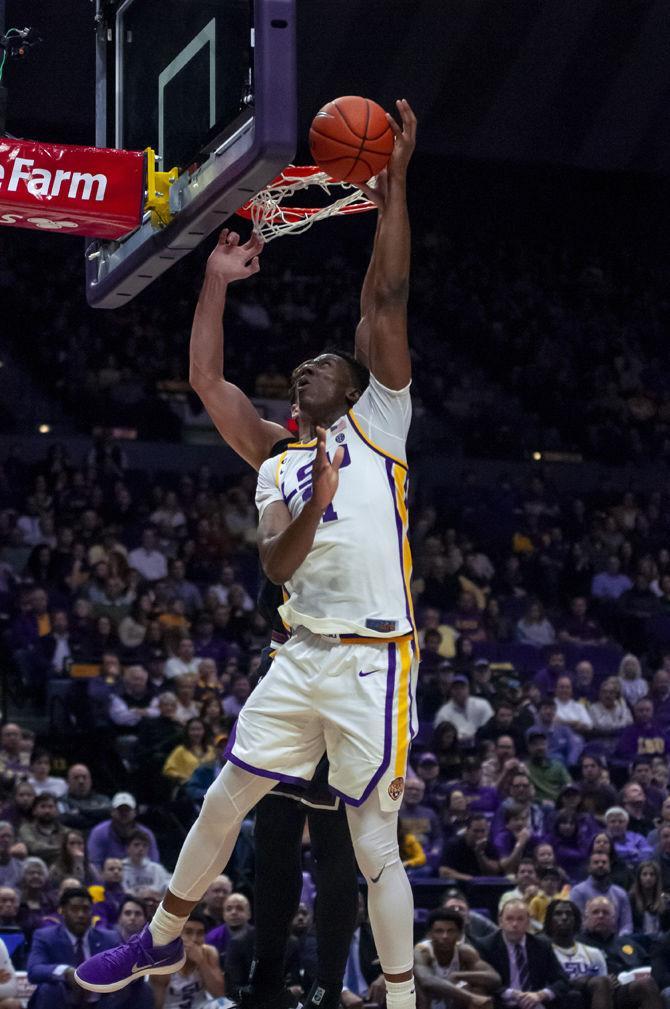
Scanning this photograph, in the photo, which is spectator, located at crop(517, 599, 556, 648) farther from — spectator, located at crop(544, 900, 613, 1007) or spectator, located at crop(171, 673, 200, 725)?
spectator, located at crop(544, 900, 613, 1007)

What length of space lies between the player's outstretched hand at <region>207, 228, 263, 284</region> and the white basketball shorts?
4.85 feet

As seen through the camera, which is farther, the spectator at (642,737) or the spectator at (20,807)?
the spectator at (642,737)

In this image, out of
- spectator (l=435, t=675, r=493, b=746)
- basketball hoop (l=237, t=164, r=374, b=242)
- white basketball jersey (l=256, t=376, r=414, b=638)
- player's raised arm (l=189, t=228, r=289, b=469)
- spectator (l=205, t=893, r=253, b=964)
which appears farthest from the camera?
spectator (l=435, t=675, r=493, b=746)

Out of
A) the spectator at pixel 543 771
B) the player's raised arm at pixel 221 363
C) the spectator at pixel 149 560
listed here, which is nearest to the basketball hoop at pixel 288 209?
the player's raised arm at pixel 221 363

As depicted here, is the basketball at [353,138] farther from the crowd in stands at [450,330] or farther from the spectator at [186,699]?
the crowd in stands at [450,330]

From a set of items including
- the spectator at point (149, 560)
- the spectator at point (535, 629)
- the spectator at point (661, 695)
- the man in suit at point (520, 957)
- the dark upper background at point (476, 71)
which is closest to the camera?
the man in suit at point (520, 957)

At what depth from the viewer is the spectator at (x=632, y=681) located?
15.1 metres

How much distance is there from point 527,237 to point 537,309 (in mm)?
1087

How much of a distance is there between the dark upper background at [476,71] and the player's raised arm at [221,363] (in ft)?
32.6

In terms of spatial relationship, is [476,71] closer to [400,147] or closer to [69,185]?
[69,185]

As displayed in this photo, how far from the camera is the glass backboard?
471cm

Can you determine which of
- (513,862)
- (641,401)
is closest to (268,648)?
(513,862)

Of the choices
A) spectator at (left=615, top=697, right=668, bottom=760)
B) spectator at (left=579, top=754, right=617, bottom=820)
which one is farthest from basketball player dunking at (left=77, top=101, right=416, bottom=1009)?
spectator at (left=615, top=697, right=668, bottom=760)

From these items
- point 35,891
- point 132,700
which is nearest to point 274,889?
point 35,891
